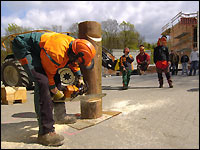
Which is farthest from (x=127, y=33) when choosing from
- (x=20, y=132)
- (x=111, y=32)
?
(x=20, y=132)

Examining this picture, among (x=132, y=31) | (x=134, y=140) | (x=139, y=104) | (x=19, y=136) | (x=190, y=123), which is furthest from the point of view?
(x=139, y=104)

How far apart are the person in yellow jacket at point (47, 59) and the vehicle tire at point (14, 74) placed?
161 inches

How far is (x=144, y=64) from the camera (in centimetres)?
168

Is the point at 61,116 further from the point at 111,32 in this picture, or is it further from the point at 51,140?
the point at 111,32

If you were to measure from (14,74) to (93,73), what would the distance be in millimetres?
4443

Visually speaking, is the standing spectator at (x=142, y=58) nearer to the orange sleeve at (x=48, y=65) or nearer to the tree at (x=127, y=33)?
the tree at (x=127, y=33)

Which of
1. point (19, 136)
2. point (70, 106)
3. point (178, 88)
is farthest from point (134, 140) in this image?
point (178, 88)

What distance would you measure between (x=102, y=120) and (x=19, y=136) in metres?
1.08

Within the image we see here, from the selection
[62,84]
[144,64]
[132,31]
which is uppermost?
[132,31]

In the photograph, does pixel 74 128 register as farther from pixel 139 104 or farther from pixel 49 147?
pixel 139 104

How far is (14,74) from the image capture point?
6.08 m

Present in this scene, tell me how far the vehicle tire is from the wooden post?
374 centimetres

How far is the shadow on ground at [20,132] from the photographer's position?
2033mm

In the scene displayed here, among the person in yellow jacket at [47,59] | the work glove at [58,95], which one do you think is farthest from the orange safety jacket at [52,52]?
the work glove at [58,95]
